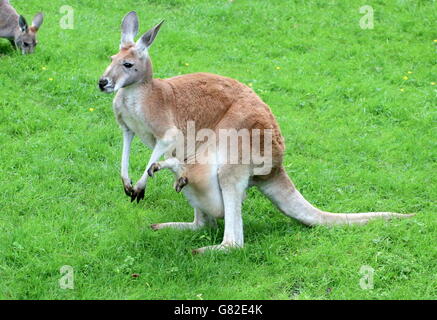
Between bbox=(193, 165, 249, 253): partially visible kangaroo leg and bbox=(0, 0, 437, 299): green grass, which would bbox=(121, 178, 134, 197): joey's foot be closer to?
bbox=(0, 0, 437, 299): green grass

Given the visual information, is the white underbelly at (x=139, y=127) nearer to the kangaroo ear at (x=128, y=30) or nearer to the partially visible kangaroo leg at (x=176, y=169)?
the partially visible kangaroo leg at (x=176, y=169)

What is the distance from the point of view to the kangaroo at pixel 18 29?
8039 mm

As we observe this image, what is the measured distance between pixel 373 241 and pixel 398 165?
5.88ft

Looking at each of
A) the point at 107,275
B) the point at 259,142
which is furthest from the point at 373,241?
the point at 107,275

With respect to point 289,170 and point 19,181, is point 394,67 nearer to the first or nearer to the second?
point 289,170

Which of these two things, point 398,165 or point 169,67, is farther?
point 169,67

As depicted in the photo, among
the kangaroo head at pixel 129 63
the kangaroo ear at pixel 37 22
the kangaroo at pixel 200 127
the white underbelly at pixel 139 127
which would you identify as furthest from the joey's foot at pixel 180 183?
the kangaroo ear at pixel 37 22

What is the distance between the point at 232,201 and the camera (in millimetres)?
4676

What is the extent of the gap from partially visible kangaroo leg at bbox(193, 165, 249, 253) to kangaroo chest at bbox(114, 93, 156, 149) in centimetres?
65

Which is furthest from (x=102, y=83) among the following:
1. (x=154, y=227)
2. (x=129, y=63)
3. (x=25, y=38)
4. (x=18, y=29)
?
(x=18, y=29)

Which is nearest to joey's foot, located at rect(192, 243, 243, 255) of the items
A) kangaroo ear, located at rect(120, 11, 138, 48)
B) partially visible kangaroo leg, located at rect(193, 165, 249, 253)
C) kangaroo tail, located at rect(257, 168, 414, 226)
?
partially visible kangaroo leg, located at rect(193, 165, 249, 253)

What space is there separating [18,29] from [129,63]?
4.12m

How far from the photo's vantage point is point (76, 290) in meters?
4.13

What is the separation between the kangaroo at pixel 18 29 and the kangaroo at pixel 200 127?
11.8ft
